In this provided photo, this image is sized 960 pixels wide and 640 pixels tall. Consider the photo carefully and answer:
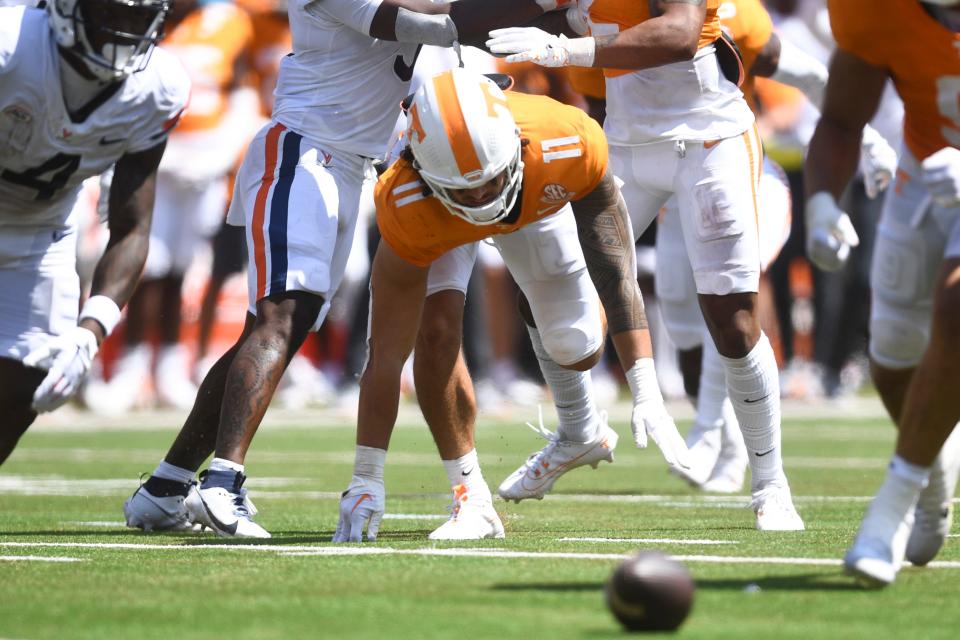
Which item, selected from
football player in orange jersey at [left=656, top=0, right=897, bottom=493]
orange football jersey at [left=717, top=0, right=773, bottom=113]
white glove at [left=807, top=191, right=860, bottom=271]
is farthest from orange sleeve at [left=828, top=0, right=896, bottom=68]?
orange football jersey at [left=717, top=0, right=773, bottom=113]

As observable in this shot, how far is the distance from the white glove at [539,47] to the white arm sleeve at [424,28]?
402 millimetres

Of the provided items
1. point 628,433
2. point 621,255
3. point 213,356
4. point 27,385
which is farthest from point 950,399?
point 213,356

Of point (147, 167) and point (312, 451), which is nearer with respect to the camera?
point (147, 167)

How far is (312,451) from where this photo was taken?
34.0 ft

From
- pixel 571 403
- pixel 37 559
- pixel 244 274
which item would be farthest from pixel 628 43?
pixel 244 274

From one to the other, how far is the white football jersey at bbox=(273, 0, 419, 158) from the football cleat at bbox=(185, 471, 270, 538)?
4.51 feet

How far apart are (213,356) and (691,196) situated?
304 inches

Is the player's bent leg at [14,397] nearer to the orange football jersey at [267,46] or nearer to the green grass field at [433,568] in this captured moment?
the green grass field at [433,568]

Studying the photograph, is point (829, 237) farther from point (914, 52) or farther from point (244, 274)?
point (244, 274)

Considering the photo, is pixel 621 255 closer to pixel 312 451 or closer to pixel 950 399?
pixel 950 399

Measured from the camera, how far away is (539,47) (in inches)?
230

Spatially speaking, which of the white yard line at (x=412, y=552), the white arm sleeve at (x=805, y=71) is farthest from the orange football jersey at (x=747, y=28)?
the white yard line at (x=412, y=552)

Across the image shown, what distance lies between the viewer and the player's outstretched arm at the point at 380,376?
18.4ft

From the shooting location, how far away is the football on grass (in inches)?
140
